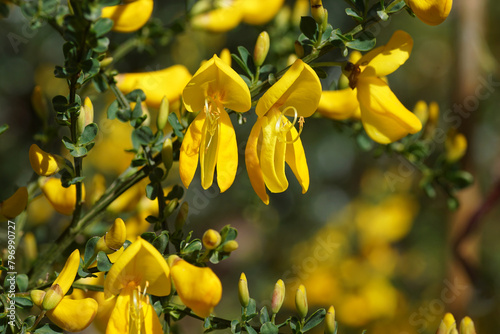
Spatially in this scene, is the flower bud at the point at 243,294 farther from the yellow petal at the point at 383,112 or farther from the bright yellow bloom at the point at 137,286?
the yellow petal at the point at 383,112

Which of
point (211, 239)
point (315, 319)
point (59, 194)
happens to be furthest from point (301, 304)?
point (59, 194)

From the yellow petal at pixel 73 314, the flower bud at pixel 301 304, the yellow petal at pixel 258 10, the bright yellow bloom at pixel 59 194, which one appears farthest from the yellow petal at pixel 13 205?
the yellow petal at pixel 258 10

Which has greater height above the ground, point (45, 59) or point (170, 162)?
point (170, 162)

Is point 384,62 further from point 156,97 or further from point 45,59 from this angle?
point 45,59

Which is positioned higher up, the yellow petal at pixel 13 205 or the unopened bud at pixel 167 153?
the unopened bud at pixel 167 153

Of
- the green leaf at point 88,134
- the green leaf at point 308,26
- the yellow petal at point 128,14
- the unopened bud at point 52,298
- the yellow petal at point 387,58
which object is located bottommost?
the unopened bud at point 52,298

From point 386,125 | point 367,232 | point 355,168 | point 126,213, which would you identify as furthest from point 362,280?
point 386,125

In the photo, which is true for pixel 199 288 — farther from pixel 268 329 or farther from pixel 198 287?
pixel 268 329
